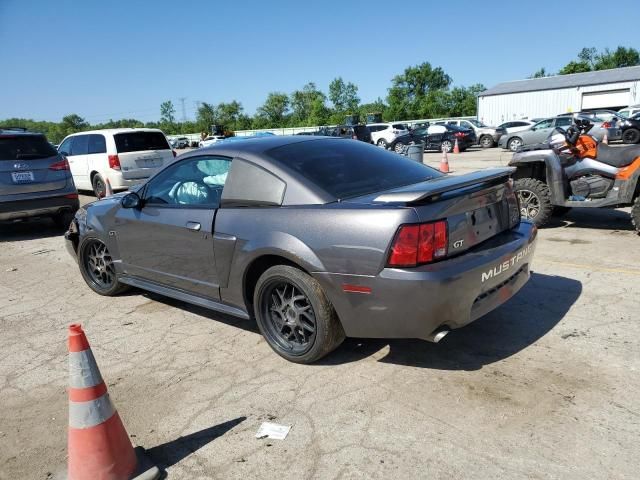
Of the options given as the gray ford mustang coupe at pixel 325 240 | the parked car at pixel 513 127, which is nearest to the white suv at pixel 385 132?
the parked car at pixel 513 127

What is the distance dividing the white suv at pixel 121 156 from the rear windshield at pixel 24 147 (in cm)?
288

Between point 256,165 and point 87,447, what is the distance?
2065 millimetres

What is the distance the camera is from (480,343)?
11.9 feet

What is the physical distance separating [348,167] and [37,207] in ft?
22.9

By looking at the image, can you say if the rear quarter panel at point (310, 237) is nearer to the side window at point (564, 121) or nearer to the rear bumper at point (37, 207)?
the rear bumper at point (37, 207)

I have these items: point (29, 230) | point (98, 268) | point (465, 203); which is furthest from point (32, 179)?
point (465, 203)

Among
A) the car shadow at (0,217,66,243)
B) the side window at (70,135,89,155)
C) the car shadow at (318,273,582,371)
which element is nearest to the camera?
the car shadow at (318,273,582,371)

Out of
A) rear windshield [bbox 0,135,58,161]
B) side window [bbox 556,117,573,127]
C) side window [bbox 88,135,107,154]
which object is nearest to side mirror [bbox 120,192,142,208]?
rear windshield [bbox 0,135,58,161]

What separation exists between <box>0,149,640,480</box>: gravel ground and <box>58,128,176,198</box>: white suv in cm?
756

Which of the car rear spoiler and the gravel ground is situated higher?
the car rear spoiler

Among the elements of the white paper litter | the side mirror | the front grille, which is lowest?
the white paper litter

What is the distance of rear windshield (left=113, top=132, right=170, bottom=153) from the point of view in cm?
1191

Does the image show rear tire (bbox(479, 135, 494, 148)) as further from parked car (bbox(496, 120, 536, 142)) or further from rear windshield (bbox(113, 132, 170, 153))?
rear windshield (bbox(113, 132, 170, 153))

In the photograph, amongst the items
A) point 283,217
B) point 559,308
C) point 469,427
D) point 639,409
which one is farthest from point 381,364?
point 559,308
